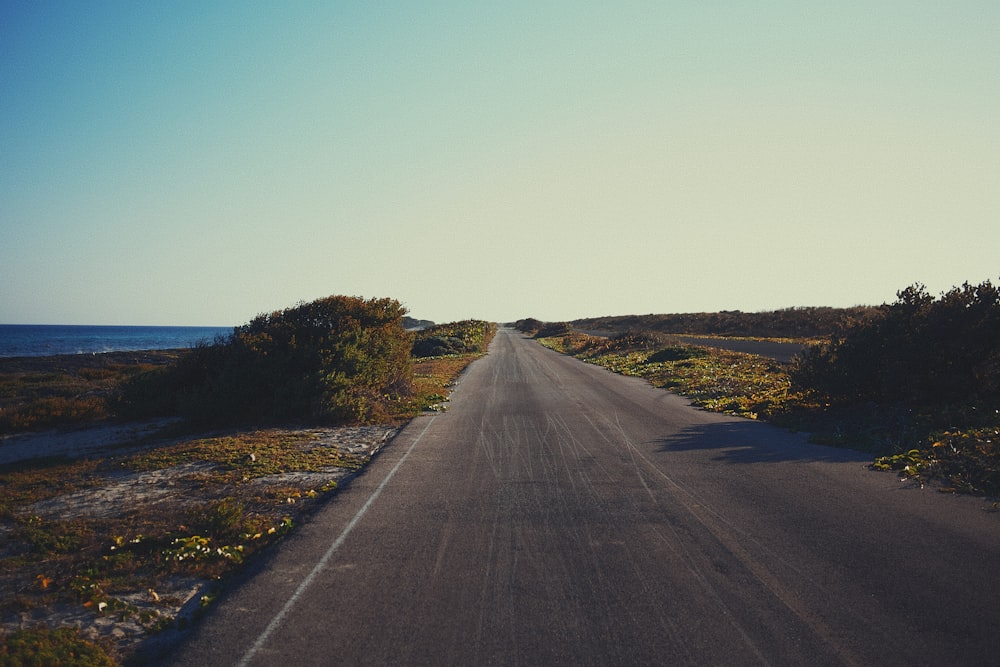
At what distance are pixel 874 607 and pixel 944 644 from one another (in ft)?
1.86

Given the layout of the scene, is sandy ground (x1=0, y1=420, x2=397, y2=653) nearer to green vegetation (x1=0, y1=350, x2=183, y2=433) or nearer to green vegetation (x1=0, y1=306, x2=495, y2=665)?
green vegetation (x1=0, y1=306, x2=495, y2=665)

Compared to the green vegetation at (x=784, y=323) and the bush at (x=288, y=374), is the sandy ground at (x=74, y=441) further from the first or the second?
the green vegetation at (x=784, y=323)

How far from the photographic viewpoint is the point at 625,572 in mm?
5156

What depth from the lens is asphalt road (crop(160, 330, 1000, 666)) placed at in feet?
13.0

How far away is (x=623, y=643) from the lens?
3.95 m

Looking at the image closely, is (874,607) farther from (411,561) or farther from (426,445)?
(426,445)

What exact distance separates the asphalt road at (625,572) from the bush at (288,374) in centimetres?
539

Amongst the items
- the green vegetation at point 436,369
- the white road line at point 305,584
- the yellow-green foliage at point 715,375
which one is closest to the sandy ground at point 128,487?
the white road line at point 305,584

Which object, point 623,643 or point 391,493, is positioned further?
point 391,493

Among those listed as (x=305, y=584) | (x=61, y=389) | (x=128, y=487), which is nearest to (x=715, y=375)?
(x=305, y=584)

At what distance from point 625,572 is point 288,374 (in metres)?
11.4

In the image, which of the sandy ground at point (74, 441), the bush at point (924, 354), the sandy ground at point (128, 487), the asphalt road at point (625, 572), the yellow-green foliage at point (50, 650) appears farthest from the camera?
the sandy ground at point (74, 441)

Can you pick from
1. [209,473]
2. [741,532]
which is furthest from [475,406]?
[741,532]

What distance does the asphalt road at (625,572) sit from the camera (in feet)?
13.0
